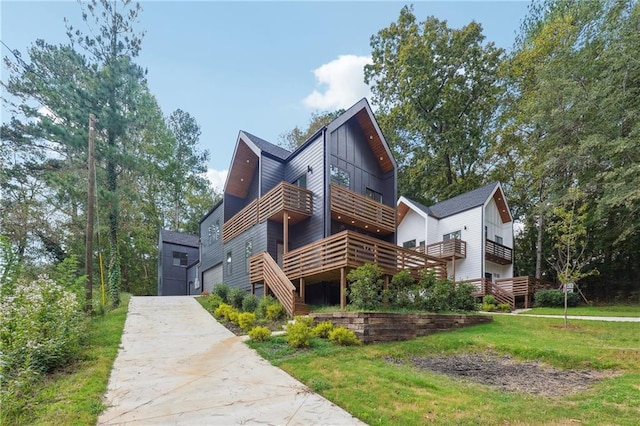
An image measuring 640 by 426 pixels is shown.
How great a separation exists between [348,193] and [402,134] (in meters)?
19.5

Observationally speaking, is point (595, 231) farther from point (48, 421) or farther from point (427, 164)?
point (48, 421)

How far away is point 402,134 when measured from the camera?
3156cm

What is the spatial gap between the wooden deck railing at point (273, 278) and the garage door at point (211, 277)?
624 cm

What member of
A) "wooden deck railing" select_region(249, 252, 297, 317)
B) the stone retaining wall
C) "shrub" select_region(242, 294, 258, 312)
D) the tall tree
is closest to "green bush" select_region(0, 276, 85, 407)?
the stone retaining wall

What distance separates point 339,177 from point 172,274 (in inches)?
709

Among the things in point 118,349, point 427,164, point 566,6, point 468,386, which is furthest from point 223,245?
point 566,6

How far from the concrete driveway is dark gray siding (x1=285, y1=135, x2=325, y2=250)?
6.27m

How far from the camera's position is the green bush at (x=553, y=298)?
701 inches

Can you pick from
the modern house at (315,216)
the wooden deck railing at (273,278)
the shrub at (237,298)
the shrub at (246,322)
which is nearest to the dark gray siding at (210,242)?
the modern house at (315,216)

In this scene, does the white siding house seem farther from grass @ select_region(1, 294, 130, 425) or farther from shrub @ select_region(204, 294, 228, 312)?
grass @ select_region(1, 294, 130, 425)

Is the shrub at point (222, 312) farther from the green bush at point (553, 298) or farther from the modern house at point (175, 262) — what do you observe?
the green bush at point (553, 298)

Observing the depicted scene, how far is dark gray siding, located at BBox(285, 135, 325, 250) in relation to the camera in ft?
45.8

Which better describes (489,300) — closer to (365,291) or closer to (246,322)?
(365,291)

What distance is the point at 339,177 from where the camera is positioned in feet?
49.5
